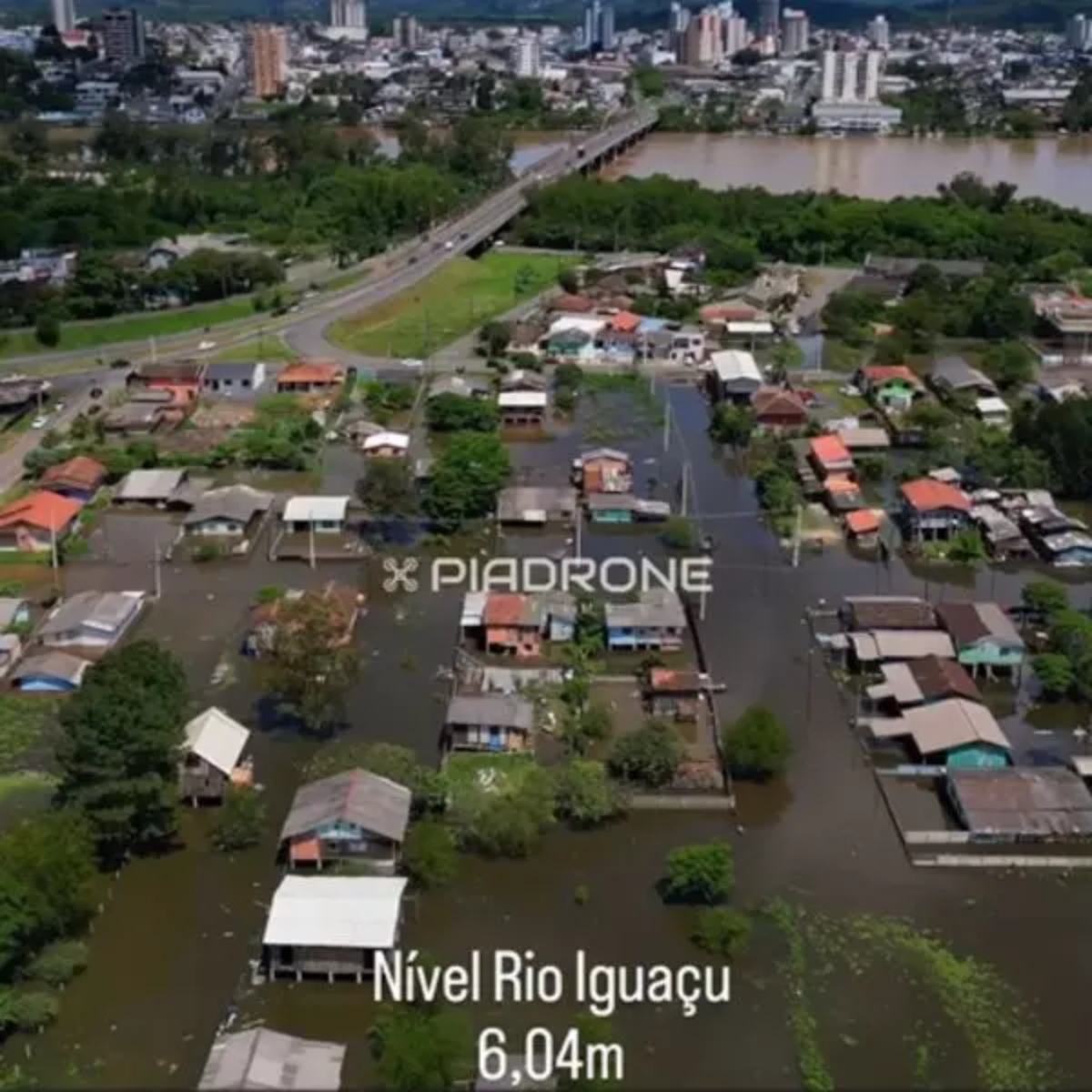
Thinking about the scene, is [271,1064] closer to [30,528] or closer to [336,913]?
[336,913]

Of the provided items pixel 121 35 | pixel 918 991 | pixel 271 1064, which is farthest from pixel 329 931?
pixel 121 35

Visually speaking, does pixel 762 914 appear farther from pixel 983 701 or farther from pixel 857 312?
pixel 857 312

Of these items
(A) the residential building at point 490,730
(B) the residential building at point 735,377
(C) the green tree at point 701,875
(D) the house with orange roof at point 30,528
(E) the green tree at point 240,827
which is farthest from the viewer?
(B) the residential building at point 735,377

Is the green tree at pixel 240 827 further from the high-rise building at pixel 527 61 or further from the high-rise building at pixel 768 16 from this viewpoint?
the high-rise building at pixel 768 16

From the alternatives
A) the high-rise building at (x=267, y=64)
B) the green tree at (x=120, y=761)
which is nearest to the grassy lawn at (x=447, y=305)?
the green tree at (x=120, y=761)

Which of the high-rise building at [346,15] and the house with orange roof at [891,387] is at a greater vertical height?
the high-rise building at [346,15]

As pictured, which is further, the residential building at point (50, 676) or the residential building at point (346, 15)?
the residential building at point (346, 15)
